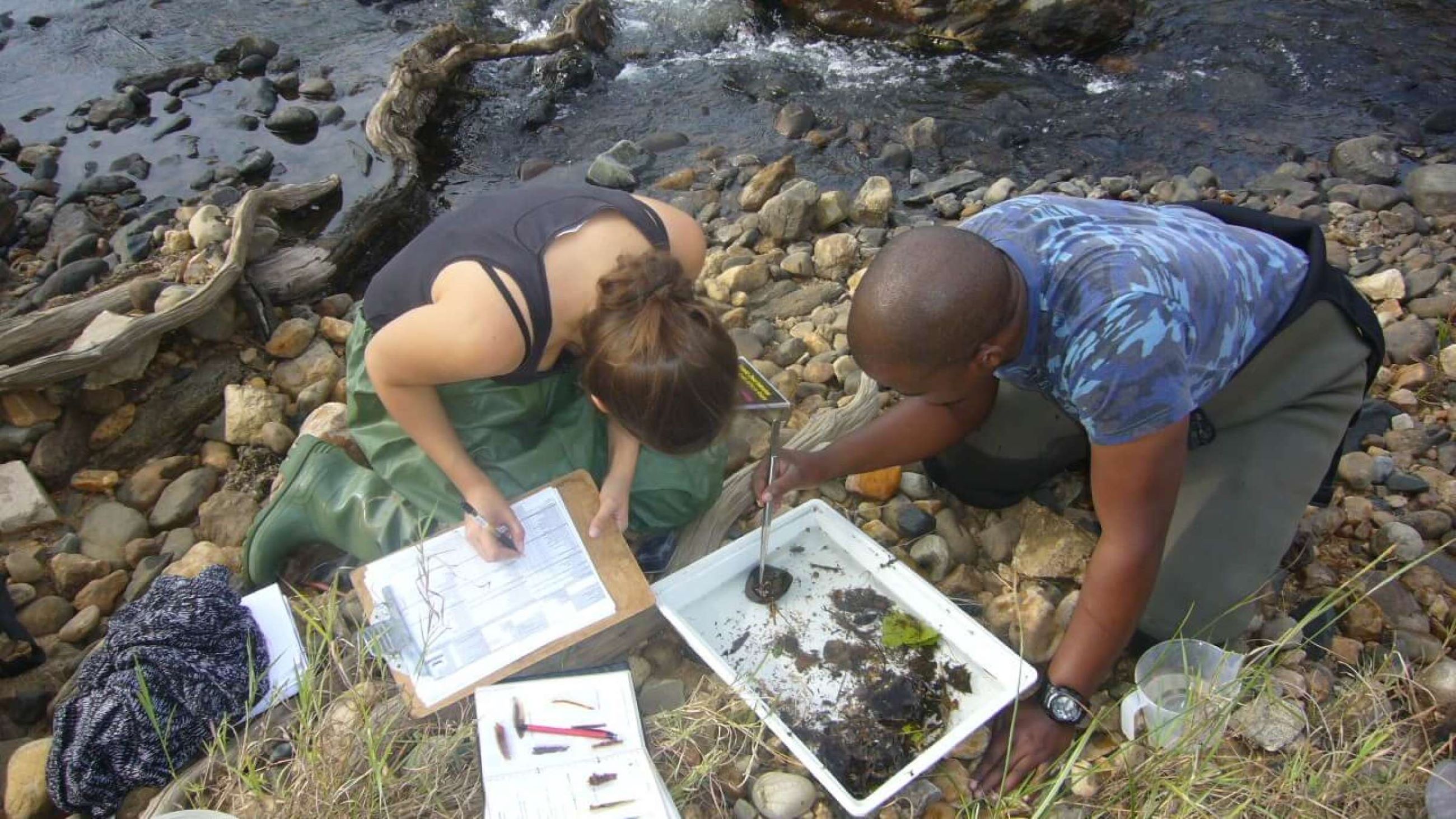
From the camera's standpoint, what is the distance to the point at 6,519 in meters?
2.85

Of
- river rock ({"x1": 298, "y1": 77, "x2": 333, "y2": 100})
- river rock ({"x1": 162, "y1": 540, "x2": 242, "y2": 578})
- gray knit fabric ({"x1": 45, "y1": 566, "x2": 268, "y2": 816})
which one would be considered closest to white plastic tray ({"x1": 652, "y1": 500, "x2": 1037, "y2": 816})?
gray knit fabric ({"x1": 45, "y1": 566, "x2": 268, "y2": 816})

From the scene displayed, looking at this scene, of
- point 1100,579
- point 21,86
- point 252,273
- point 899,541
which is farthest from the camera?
point 21,86

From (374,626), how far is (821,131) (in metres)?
3.97

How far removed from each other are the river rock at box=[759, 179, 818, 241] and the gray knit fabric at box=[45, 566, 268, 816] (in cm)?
263

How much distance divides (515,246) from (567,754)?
108 centimetres

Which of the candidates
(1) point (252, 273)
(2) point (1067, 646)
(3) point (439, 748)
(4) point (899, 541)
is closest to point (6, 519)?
(1) point (252, 273)

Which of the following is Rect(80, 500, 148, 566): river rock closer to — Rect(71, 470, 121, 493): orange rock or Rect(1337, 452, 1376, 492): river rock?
Rect(71, 470, 121, 493): orange rock

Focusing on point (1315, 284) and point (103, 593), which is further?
point (103, 593)

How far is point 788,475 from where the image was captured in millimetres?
2361

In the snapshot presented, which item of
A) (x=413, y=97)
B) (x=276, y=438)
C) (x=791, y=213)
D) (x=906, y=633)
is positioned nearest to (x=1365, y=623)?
(x=906, y=633)

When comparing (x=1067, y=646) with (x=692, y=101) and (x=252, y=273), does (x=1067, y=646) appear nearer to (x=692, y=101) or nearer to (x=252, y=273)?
(x=252, y=273)

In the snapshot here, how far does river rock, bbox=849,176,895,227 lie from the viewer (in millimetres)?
4258

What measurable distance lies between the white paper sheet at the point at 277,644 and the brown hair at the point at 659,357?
0.99 metres

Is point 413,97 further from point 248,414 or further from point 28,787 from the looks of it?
point 28,787
